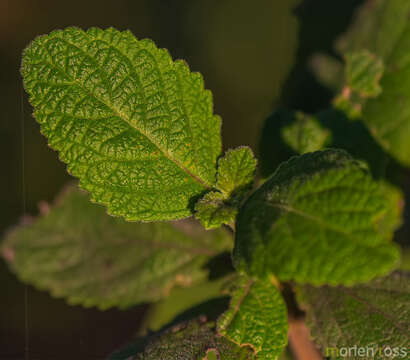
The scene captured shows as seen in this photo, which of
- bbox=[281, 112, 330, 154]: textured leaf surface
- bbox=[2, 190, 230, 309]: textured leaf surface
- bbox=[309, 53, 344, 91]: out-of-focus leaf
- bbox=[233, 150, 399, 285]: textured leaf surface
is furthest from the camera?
bbox=[309, 53, 344, 91]: out-of-focus leaf

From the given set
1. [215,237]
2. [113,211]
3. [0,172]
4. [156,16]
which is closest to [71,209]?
[215,237]

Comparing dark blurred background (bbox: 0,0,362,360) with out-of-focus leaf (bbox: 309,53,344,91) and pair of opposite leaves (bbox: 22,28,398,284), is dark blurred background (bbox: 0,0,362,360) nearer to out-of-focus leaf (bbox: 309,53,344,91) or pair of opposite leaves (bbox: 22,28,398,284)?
out-of-focus leaf (bbox: 309,53,344,91)

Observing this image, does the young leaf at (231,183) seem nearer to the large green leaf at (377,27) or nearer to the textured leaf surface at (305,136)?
the textured leaf surface at (305,136)

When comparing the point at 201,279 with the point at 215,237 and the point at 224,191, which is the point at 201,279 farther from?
the point at 224,191

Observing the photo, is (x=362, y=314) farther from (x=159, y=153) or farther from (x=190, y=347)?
(x=159, y=153)

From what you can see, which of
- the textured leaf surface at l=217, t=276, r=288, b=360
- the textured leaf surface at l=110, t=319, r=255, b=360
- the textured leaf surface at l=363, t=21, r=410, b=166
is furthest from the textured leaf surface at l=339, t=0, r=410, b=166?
the textured leaf surface at l=110, t=319, r=255, b=360
